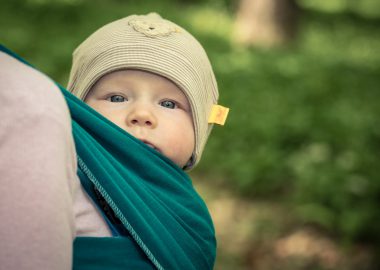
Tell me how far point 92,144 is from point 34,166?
43 cm

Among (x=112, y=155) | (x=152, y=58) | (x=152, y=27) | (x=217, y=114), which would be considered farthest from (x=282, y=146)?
(x=112, y=155)

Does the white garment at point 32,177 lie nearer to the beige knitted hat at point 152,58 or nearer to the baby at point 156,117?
the baby at point 156,117

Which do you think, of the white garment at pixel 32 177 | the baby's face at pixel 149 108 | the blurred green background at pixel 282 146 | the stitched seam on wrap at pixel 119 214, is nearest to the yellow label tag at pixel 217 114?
the baby's face at pixel 149 108

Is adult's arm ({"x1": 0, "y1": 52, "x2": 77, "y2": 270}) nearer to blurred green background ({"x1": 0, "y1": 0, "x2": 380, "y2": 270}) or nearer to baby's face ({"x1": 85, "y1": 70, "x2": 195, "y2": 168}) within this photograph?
baby's face ({"x1": 85, "y1": 70, "x2": 195, "y2": 168})

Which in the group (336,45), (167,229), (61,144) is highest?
(336,45)

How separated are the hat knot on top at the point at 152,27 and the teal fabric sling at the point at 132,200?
0.42 m

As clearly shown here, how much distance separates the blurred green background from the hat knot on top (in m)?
2.29

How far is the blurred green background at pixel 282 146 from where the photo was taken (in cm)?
400

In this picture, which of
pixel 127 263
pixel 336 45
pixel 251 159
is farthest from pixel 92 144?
pixel 336 45

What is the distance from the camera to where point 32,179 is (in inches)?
33.4

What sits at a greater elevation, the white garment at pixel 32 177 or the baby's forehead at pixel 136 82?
the baby's forehead at pixel 136 82

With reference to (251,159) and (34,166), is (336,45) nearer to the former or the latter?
(251,159)

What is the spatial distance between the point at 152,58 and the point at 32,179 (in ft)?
2.96

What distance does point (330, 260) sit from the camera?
12.7 feet
